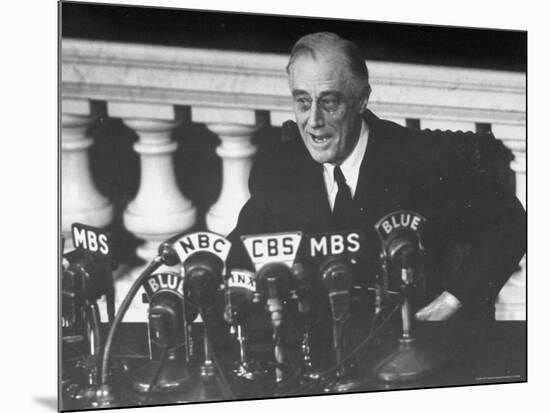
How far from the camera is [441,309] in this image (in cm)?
373

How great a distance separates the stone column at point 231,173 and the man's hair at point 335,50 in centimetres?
30

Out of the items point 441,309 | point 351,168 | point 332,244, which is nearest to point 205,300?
point 332,244

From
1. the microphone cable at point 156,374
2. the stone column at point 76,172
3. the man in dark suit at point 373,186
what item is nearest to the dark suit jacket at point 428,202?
the man in dark suit at point 373,186

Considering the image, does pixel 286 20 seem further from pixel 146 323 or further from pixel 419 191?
pixel 146 323

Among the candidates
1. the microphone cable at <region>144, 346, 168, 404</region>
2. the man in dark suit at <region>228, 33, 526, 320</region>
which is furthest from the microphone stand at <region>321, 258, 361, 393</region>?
the microphone cable at <region>144, 346, 168, 404</region>

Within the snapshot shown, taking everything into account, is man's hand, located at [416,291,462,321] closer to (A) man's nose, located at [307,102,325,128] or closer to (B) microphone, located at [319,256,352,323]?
(B) microphone, located at [319,256,352,323]

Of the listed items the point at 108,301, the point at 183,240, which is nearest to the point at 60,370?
the point at 108,301

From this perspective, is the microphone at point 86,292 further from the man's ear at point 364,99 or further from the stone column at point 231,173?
the man's ear at point 364,99

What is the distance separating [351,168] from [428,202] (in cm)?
34

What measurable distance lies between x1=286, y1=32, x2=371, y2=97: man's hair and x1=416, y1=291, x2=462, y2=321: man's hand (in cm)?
84

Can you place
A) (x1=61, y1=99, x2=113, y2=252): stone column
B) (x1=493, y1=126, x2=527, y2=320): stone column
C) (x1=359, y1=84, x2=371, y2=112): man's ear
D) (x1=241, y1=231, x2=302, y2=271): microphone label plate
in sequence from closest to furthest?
(x1=61, y1=99, x2=113, y2=252): stone column < (x1=241, y1=231, x2=302, y2=271): microphone label plate < (x1=359, y1=84, x2=371, y2=112): man's ear < (x1=493, y1=126, x2=527, y2=320): stone column

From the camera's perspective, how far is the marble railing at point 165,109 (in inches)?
130

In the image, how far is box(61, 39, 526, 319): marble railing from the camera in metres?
3.31

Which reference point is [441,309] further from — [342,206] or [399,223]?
[342,206]
